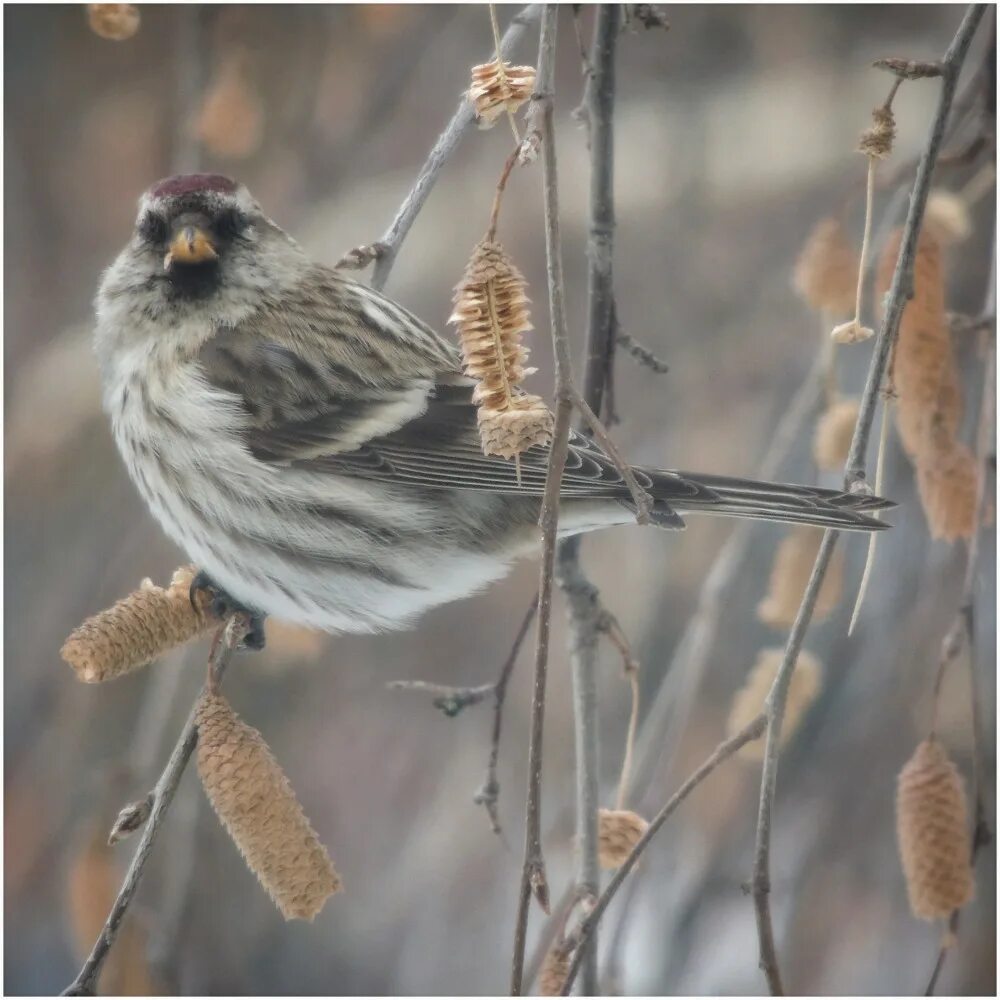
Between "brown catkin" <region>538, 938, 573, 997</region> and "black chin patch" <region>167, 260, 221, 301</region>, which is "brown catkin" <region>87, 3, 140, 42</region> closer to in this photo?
"black chin patch" <region>167, 260, 221, 301</region>

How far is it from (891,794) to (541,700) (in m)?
1.31

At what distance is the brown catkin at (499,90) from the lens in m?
0.88

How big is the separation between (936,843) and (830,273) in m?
0.61

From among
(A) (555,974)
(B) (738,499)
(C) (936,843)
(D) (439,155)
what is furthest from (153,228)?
(C) (936,843)

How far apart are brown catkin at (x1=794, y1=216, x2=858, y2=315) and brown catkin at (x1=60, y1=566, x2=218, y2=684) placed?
0.75m

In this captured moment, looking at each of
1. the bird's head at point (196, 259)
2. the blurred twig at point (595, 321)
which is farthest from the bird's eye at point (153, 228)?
the blurred twig at point (595, 321)

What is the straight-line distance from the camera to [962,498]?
→ 4.19 ft

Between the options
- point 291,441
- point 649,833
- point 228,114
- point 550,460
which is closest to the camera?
point 550,460

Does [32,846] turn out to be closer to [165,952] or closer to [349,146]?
[165,952]

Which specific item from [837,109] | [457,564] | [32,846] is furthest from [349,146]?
[32,846]

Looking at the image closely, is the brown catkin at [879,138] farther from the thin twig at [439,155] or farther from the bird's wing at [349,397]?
the bird's wing at [349,397]

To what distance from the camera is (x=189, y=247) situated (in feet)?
5.18

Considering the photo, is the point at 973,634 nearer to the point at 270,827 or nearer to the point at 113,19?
the point at 270,827

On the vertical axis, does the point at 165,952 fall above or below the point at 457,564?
below
